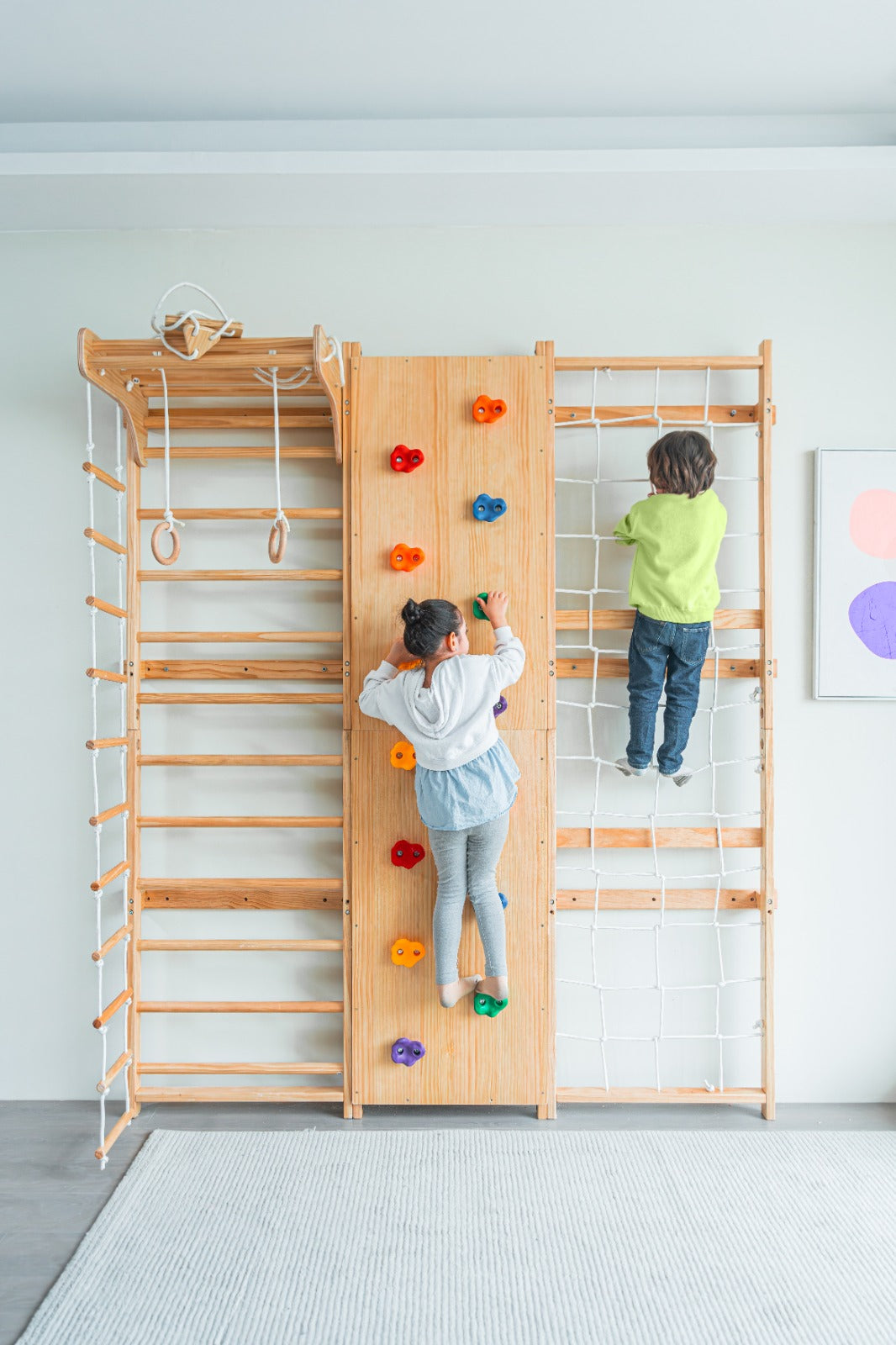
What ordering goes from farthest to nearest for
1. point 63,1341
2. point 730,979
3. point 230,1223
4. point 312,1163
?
1. point 730,979
2. point 312,1163
3. point 230,1223
4. point 63,1341

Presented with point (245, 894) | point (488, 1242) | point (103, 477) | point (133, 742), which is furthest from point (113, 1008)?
point (103, 477)

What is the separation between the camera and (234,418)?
2.57 m

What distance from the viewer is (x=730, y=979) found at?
2.62 metres

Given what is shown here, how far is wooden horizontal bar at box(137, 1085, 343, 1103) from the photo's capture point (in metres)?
2.49

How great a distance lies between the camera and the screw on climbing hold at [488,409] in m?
2.44

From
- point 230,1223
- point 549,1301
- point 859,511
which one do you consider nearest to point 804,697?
point 859,511

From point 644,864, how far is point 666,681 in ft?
1.98

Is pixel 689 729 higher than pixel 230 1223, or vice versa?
pixel 689 729

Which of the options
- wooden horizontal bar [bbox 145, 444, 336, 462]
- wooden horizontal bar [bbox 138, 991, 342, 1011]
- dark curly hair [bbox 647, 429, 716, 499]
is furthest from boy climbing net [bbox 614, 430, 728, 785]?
wooden horizontal bar [bbox 138, 991, 342, 1011]

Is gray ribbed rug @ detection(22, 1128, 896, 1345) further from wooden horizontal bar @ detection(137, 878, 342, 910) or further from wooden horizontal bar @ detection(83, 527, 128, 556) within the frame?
wooden horizontal bar @ detection(83, 527, 128, 556)

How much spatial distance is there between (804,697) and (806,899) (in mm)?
641

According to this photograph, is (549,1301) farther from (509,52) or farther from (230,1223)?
(509,52)

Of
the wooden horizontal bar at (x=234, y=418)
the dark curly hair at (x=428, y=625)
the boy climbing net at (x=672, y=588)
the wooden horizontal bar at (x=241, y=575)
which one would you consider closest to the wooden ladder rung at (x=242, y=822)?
the dark curly hair at (x=428, y=625)

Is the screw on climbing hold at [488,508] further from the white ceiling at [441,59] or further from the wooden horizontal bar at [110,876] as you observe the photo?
the wooden horizontal bar at [110,876]
